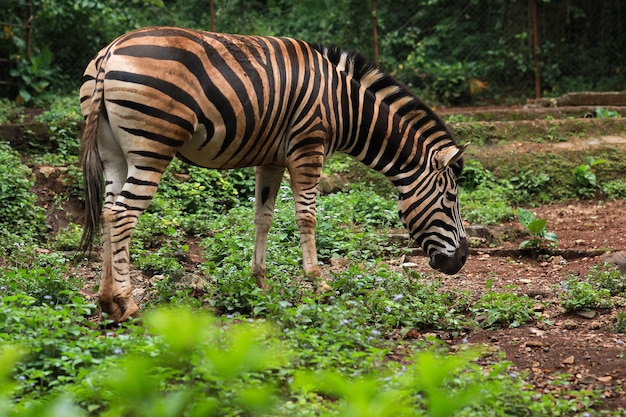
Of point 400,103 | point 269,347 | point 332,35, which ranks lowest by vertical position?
point 269,347

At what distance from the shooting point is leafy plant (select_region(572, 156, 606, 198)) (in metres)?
11.4

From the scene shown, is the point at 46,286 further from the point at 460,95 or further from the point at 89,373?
the point at 460,95

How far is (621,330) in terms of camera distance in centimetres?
580

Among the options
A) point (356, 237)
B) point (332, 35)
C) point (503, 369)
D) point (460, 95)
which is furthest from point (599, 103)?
point (503, 369)

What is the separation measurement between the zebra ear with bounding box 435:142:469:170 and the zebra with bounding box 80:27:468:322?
0.04ft

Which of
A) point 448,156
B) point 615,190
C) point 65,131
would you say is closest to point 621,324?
point 448,156

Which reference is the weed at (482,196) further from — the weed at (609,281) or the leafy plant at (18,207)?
the leafy plant at (18,207)

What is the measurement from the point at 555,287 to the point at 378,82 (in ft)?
7.78

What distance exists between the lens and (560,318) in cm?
625

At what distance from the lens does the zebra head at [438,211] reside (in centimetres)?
704

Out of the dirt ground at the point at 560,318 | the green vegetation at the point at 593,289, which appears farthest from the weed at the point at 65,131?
the green vegetation at the point at 593,289

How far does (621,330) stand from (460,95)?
11.5 metres

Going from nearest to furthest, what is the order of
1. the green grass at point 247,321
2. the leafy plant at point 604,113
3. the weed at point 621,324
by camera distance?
1. the green grass at point 247,321
2. the weed at point 621,324
3. the leafy plant at point 604,113

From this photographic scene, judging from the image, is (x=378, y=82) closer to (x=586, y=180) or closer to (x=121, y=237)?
(x=121, y=237)
